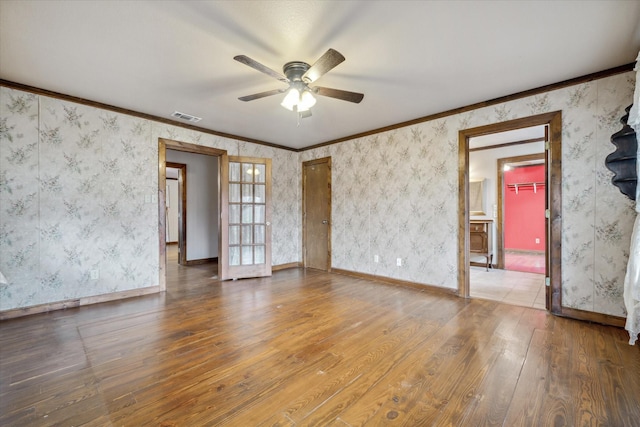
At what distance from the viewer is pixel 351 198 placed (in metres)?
4.79

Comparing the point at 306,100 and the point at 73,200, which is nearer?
the point at 306,100

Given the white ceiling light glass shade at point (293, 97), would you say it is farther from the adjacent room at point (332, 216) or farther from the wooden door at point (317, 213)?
the wooden door at point (317, 213)

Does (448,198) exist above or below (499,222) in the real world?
above

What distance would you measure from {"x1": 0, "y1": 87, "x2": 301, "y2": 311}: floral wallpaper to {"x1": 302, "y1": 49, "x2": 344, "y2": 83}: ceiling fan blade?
284 centimetres

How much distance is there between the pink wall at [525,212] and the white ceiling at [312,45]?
5.59m

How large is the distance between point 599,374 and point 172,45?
395 cm

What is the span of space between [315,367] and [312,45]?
8.09 ft

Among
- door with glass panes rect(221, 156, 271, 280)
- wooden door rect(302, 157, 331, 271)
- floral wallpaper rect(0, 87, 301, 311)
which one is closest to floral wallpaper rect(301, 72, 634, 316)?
wooden door rect(302, 157, 331, 271)

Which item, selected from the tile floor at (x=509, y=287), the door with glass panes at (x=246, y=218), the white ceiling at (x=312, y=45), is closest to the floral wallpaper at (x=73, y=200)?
the white ceiling at (x=312, y=45)

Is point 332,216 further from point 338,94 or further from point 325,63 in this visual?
point 325,63

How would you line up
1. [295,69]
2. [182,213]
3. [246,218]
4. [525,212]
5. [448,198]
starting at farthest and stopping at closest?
[525,212], [182,213], [246,218], [448,198], [295,69]

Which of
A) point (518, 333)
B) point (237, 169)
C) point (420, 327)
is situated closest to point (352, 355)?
point (420, 327)

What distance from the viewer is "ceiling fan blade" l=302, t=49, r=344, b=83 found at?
1834mm

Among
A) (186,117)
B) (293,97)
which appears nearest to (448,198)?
(293,97)
